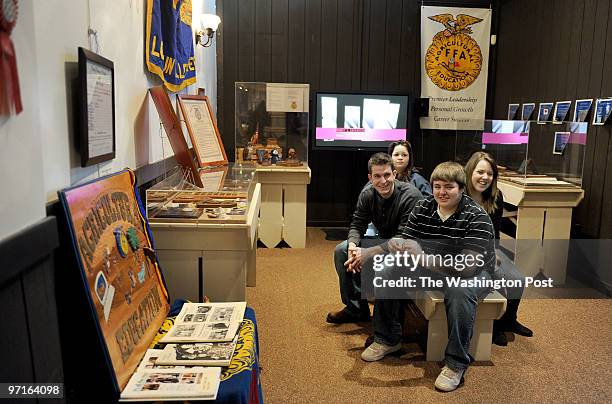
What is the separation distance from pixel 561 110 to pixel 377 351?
3.09 metres

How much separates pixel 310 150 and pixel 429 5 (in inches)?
83.3

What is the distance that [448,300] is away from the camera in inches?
109

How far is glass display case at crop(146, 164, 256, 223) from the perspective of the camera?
2590 mm

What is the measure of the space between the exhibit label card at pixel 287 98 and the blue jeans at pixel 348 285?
8.35 feet

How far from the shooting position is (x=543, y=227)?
4.27 metres

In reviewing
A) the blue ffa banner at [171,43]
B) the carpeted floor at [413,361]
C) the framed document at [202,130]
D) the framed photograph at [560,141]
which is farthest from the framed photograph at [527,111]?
the blue ffa banner at [171,43]

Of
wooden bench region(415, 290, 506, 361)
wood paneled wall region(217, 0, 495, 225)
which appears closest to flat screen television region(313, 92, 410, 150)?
wood paneled wall region(217, 0, 495, 225)

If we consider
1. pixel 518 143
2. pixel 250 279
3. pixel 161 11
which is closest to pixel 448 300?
pixel 250 279

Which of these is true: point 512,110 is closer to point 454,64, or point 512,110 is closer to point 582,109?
point 454,64

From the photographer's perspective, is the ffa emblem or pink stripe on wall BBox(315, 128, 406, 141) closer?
pink stripe on wall BBox(315, 128, 406, 141)

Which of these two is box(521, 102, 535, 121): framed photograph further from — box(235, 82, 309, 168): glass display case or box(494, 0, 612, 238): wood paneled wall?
box(235, 82, 309, 168): glass display case

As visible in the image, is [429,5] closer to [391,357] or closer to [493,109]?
[493,109]

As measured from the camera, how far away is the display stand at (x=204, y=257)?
2551 mm

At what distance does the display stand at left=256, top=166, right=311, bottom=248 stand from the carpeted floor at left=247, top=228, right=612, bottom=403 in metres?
1.32
